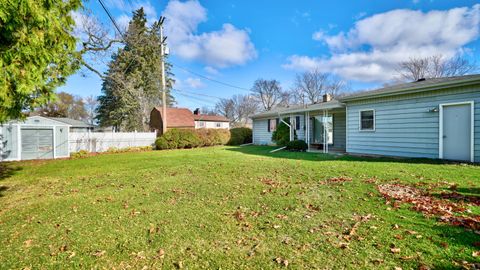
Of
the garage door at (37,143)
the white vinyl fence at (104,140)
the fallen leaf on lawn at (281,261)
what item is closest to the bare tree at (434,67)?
the white vinyl fence at (104,140)

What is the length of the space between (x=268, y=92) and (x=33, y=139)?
40609 millimetres

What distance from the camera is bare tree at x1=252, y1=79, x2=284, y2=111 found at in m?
47.3

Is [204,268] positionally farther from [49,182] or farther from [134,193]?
[49,182]

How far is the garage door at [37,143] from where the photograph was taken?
12828mm

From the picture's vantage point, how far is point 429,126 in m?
8.52

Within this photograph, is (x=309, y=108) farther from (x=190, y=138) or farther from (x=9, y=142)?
(x=9, y=142)

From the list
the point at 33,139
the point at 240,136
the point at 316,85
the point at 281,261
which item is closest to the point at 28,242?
the point at 281,261

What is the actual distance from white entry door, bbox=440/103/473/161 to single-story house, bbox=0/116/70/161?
63.2ft

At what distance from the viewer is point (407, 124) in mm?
9164

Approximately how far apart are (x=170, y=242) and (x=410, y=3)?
18.8 metres

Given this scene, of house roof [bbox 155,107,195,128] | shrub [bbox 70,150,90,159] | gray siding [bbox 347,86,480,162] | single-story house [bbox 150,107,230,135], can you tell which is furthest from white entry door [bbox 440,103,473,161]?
house roof [bbox 155,107,195,128]

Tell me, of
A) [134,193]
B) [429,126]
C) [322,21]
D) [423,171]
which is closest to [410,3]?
[322,21]

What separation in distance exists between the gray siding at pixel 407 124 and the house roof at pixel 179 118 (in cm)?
2564

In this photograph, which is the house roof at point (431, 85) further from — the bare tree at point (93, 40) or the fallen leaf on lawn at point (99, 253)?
the bare tree at point (93, 40)
